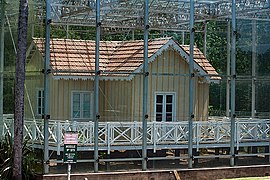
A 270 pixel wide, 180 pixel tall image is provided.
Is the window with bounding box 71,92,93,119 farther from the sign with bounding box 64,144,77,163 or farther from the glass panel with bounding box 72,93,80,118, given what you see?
the sign with bounding box 64,144,77,163

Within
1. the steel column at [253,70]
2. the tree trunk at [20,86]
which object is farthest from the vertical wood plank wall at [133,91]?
the steel column at [253,70]

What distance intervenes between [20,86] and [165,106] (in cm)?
487

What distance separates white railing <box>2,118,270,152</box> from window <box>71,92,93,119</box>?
0.97 feet

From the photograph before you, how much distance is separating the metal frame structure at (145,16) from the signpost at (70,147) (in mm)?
1018

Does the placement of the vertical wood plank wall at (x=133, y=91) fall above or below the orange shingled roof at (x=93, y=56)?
below

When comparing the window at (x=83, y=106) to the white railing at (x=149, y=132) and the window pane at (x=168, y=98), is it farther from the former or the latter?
the window pane at (x=168, y=98)

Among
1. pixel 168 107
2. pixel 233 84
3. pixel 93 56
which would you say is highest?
pixel 93 56

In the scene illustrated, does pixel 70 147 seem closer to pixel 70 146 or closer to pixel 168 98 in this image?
pixel 70 146

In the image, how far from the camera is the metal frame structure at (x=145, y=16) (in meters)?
18.8

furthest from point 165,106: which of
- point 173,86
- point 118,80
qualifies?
point 118,80

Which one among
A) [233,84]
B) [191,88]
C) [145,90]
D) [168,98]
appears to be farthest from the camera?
[233,84]

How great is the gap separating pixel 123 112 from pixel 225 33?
445cm

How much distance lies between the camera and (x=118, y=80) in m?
19.6

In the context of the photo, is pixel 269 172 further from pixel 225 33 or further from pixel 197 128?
pixel 225 33
